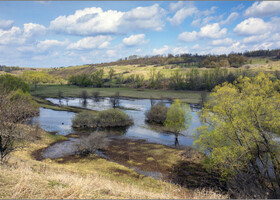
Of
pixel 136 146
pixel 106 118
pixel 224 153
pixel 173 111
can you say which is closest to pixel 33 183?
pixel 224 153

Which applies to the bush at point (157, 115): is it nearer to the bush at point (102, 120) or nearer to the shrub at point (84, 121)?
the bush at point (102, 120)

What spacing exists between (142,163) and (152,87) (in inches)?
5122

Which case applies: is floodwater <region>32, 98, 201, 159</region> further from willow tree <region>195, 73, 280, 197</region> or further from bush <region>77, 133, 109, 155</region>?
willow tree <region>195, 73, 280, 197</region>

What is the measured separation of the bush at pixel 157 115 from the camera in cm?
6506

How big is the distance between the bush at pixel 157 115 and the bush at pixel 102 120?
935 cm

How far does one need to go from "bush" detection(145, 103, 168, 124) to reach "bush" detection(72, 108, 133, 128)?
9349 mm

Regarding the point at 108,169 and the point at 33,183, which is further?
the point at 108,169

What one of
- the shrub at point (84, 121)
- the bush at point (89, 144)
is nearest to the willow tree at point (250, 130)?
the bush at point (89, 144)

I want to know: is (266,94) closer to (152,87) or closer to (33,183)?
(33,183)

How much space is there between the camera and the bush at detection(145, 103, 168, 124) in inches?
2562

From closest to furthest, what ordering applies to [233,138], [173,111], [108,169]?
[233,138] < [108,169] < [173,111]

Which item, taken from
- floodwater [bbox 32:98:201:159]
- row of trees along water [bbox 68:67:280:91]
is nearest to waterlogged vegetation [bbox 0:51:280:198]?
floodwater [bbox 32:98:201:159]

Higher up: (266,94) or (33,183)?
(266,94)

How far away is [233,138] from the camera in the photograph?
73.3 ft
